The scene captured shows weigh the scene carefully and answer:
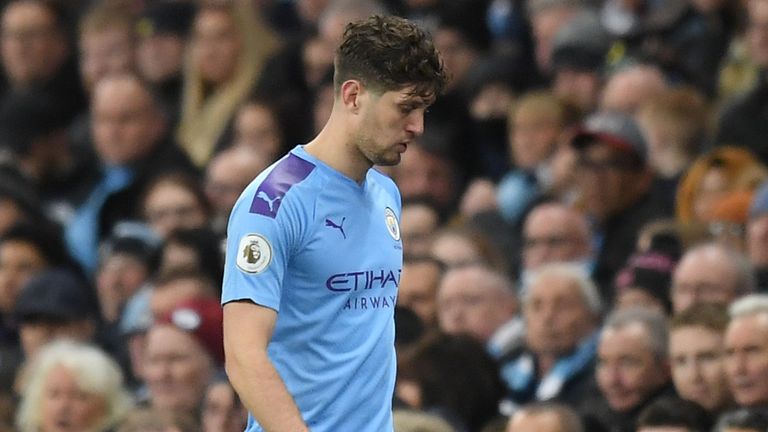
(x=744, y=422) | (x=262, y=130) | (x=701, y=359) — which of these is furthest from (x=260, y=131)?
(x=744, y=422)

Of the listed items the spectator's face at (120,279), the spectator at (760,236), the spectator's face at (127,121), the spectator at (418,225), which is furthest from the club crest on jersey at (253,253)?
the spectator's face at (127,121)

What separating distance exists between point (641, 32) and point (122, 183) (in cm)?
318

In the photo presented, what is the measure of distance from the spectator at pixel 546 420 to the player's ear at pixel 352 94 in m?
2.91

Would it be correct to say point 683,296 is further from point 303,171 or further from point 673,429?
point 303,171

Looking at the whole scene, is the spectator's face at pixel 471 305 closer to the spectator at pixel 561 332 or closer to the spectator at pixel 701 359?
the spectator at pixel 561 332

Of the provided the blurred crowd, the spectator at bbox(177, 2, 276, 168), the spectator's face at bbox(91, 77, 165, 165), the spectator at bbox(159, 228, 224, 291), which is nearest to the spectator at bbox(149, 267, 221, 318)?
the blurred crowd

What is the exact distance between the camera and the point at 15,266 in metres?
11.4

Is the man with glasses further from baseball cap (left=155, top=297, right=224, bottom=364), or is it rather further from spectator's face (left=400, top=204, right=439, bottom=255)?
baseball cap (left=155, top=297, right=224, bottom=364)

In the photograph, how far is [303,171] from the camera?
205 inches

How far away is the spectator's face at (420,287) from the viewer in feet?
32.3

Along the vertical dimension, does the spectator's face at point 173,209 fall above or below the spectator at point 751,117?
below

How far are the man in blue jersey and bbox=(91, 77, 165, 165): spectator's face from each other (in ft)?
23.2

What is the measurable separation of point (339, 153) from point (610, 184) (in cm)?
484

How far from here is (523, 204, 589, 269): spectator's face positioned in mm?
9812
